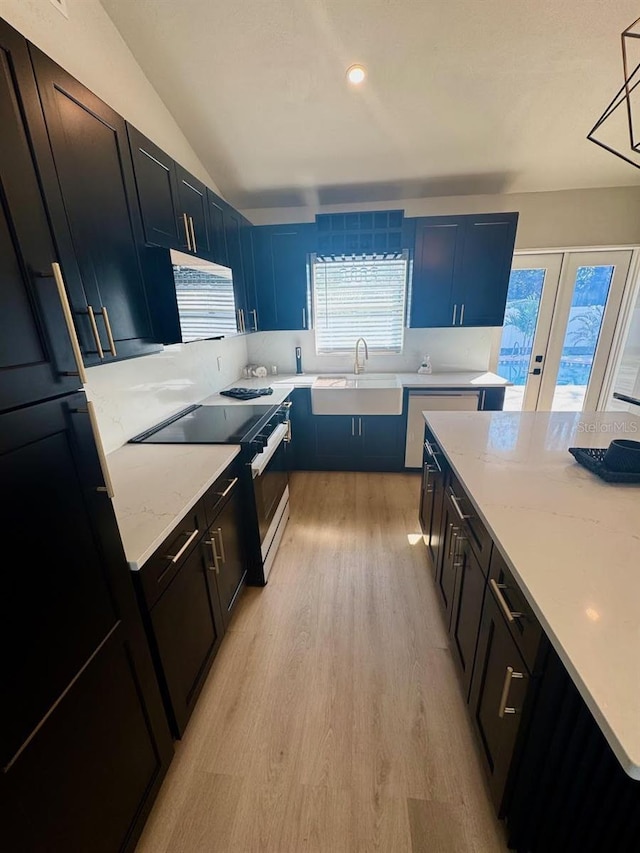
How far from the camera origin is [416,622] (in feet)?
6.13

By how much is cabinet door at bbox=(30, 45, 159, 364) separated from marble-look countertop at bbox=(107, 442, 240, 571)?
1.68 feet

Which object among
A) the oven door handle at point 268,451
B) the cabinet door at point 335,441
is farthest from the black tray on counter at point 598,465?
the cabinet door at point 335,441

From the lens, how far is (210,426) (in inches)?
82.7

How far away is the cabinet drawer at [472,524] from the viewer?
1174 millimetres

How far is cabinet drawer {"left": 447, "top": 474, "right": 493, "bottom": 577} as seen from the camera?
3.85ft

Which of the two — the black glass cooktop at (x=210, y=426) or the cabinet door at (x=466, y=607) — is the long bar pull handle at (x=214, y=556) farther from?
the cabinet door at (x=466, y=607)

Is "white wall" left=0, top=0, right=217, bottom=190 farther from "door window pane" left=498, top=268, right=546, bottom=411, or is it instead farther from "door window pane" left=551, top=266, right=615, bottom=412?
"door window pane" left=551, top=266, right=615, bottom=412

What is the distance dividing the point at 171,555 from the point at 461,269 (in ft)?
10.7

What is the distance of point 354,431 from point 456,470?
1965 millimetres

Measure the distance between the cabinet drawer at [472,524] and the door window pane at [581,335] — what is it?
10.1 ft

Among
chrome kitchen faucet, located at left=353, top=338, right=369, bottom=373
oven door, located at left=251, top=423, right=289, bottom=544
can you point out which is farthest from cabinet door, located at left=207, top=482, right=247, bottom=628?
chrome kitchen faucet, located at left=353, top=338, right=369, bottom=373

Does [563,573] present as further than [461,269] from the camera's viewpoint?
No

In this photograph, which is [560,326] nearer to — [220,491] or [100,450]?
[220,491]

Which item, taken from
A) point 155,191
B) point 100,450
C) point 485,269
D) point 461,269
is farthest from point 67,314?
point 485,269
